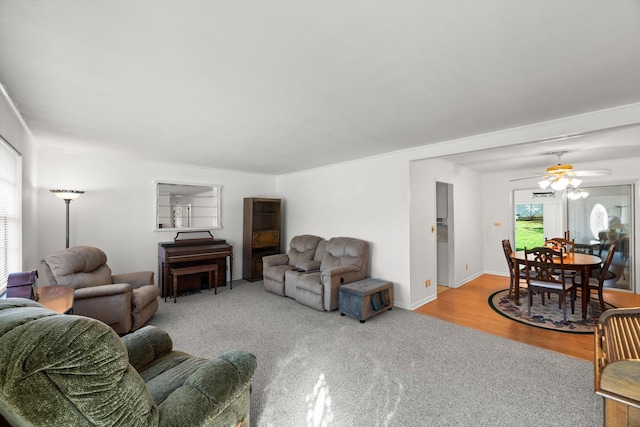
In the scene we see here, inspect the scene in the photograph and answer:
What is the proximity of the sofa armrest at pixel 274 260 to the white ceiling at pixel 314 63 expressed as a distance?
Answer: 276 cm

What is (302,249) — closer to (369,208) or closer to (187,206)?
(369,208)

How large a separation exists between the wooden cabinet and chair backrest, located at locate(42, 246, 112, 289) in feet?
8.31

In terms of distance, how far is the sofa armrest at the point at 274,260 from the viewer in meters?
5.14

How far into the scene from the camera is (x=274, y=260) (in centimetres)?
523

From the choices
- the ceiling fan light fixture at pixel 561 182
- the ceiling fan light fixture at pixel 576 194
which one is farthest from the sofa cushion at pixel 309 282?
the ceiling fan light fixture at pixel 576 194

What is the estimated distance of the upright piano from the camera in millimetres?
4562

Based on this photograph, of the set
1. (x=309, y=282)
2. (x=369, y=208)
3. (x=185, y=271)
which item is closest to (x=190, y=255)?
(x=185, y=271)

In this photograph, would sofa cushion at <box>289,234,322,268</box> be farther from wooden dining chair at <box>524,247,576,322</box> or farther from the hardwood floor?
wooden dining chair at <box>524,247,576,322</box>

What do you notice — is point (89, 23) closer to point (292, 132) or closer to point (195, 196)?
point (292, 132)

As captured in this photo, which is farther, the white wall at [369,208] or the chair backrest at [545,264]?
the white wall at [369,208]

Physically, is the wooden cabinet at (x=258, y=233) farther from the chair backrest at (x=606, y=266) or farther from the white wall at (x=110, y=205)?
the chair backrest at (x=606, y=266)

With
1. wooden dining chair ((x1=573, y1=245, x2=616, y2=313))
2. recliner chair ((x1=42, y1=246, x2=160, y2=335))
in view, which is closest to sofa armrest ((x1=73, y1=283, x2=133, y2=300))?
recliner chair ((x1=42, y1=246, x2=160, y2=335))

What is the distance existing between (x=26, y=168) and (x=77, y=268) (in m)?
1.29

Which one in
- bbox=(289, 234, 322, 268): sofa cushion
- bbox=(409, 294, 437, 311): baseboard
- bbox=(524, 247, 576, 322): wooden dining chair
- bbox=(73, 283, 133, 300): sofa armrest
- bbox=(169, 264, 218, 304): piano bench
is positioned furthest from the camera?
bbox=(289, 234, 322, 268): sofa cushion
